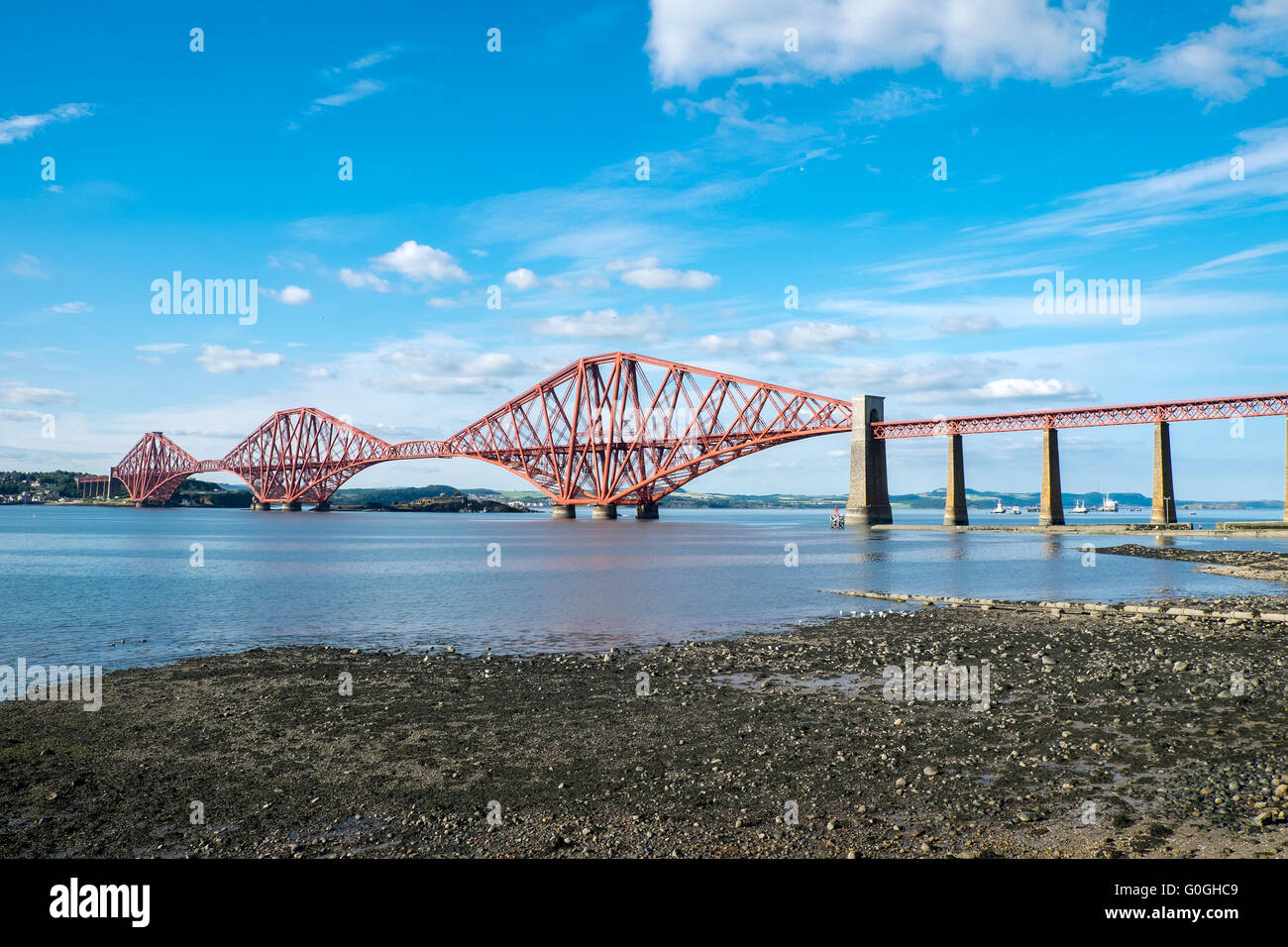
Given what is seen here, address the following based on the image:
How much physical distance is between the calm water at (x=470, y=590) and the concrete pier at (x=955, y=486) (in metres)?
39.6

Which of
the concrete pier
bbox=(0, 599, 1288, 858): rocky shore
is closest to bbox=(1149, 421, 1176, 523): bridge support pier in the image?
the concrete pier

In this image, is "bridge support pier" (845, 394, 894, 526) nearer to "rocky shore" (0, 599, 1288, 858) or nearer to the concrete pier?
the concrete pier

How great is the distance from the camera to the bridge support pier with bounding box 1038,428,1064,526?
97812 mm

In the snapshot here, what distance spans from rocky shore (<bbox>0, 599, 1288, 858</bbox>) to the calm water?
220 inches

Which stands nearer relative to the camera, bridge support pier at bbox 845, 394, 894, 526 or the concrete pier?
the concrete pier

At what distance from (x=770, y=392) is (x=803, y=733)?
12286 centimetres

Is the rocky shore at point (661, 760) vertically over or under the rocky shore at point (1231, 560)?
over

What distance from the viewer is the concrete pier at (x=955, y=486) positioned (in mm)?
106750

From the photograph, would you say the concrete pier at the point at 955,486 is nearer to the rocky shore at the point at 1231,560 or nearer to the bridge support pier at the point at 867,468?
the bridge support pier at the point at 867,468

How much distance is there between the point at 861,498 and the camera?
114688 mm

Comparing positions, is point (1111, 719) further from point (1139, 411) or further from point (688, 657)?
point (1139, 411)

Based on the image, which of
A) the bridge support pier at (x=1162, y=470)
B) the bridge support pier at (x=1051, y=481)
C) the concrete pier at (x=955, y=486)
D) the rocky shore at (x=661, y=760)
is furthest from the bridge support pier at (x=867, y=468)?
the rocky shore at (x=661, y=760)

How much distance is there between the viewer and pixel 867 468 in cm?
11288
